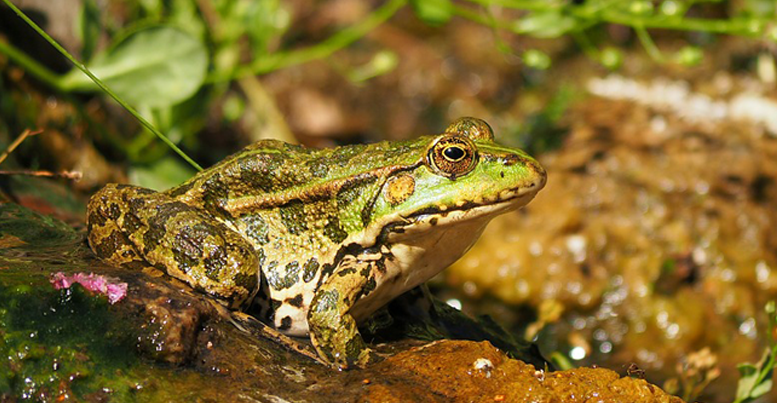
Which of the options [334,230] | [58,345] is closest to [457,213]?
[334,230]

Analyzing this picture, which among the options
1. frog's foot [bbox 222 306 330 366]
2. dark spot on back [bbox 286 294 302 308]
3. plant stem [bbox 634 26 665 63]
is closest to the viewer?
frog's foot [bbox 222 306 330 366]

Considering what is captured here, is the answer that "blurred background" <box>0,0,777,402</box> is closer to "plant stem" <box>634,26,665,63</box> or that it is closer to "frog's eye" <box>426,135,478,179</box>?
"plant stem" <box>634,26,665,63</box>

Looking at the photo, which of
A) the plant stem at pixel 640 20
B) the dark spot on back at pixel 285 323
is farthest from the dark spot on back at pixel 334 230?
the plant stem at pixel 640 20

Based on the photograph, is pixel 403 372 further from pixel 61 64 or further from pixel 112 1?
pixel 112 1

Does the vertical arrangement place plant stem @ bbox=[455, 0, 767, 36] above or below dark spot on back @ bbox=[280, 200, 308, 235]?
below

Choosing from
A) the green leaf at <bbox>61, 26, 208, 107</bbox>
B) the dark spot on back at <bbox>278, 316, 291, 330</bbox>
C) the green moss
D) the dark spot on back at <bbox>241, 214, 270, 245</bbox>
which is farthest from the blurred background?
the green moss

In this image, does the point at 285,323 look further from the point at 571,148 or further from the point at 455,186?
the point at 571,148
